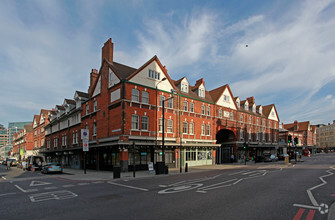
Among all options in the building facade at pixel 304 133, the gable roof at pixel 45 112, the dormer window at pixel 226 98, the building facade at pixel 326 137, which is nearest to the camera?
the dormer window at pixel 226 98

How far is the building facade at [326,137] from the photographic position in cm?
12700

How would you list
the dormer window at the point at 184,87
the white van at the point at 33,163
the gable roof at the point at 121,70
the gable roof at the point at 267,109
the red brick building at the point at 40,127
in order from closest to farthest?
the gable roof at the point at 121,70, the white van at the point at 33,163, the dormer window at the point at 184,87, the gable roof at the point at 267,109, the red brick building at the point at 40,127

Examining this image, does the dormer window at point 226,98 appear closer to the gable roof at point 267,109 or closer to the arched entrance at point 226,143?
the arched entrance at point 226,143

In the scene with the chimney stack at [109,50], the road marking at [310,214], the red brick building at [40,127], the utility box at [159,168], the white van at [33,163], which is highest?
the chimney stack at [109,50]

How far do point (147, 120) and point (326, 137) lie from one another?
14483cm

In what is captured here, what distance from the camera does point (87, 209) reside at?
7.95 metres

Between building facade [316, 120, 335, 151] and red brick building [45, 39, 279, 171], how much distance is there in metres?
116

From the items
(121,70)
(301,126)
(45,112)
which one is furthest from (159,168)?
(301,126)

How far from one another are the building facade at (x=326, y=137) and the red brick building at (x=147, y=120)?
116081mm

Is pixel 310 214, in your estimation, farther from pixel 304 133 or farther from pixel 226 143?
pixel 304 133

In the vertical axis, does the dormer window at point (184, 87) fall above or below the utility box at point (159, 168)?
above

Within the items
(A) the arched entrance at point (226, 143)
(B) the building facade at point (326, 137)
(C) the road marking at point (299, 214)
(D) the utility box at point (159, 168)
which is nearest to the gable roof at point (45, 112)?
(A) the arched entrance at point (226, 143)

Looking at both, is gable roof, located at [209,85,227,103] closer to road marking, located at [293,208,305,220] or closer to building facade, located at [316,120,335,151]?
road marking, located at [293,208,305,220]

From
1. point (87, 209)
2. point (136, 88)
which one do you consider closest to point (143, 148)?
point (136, 88)
